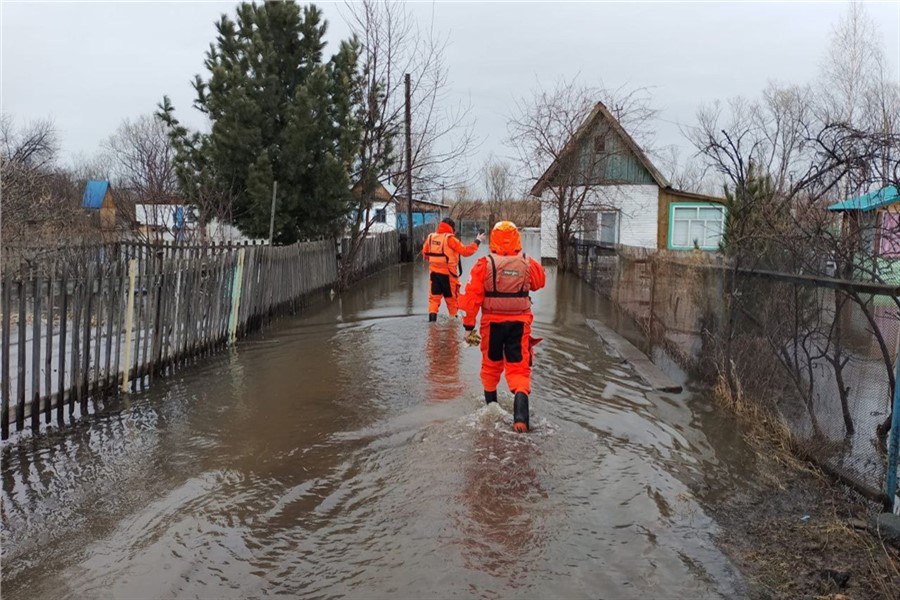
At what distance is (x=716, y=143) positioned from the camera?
7.84 m

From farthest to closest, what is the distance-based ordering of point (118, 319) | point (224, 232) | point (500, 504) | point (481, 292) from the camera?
1. point (224, 232)
2. point (118, 319)
3. point (481, 292)
4. point (500, 504)

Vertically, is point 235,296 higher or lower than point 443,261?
lower

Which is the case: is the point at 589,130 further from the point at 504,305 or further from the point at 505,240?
the point at 504,305

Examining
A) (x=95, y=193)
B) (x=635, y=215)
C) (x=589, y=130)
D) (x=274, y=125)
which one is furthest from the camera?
(x=95, y=193)

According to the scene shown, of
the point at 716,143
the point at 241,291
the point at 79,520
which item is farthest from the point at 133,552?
the point at 716,143

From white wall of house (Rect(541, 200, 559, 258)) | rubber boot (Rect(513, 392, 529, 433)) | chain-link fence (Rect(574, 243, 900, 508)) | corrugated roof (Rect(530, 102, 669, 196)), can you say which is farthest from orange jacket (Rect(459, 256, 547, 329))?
white wall of house (Rect(541, 200, 559, 258))

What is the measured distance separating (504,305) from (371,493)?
89.8 inches

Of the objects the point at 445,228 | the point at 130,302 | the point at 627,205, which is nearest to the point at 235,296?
the point at 130,302

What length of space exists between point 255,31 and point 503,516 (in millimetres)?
12949

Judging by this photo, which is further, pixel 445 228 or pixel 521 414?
pixel 445 228

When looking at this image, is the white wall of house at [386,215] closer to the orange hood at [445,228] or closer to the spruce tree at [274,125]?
the spruce tree at [274,125]

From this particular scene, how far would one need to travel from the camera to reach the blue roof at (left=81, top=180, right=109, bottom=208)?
142 ft

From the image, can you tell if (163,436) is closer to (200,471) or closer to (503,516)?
(200,471)

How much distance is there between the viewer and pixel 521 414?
5.80m
